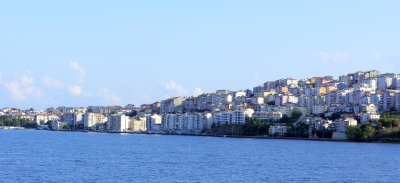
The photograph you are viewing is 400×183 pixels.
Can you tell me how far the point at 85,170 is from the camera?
26578 millimetres

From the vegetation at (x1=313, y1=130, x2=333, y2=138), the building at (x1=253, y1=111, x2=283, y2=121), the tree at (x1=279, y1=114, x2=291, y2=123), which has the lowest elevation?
the vegetation at (x1=313, y1=130, x2=333, y2=138)

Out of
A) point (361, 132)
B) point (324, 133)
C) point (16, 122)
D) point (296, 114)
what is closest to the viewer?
point (361, 132)

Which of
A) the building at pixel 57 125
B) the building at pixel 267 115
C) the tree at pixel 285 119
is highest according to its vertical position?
the building at pixel 267 115

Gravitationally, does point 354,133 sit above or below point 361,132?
below

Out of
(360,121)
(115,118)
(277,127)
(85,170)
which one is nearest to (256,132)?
(277,127)

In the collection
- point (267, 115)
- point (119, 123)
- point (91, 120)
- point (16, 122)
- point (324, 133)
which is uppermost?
point (267, 115)

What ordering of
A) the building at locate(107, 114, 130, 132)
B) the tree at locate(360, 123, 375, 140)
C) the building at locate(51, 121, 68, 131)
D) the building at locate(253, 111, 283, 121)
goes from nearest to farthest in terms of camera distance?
the tree at locate(360, 123, 375, 140), the building at locate(253, 111, 283, 121), the building at locate(107, 114, 130, 132), the building at locate(51, 121, 68, 131)

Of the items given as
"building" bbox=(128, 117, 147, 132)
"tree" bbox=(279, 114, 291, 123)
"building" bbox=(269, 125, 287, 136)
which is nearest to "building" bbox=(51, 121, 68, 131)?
"building" bbox=(128, 117, 147, 132)

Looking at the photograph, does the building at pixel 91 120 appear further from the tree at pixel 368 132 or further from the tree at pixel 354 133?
the tree at pixel 368 132

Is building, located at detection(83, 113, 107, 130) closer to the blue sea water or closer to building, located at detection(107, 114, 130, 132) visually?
building, located at detection(107, 114, 130, 132)

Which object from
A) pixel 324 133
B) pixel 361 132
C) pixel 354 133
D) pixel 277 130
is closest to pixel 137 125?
pixel 277 130

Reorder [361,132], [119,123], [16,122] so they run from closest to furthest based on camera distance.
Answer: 1. [361,132]
2. [119,123]
3. [16,122]

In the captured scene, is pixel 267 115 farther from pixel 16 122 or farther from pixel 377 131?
pixel 16 122

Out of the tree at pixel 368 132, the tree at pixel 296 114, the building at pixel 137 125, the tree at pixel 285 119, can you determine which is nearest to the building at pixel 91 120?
the building at pixel 137 125
